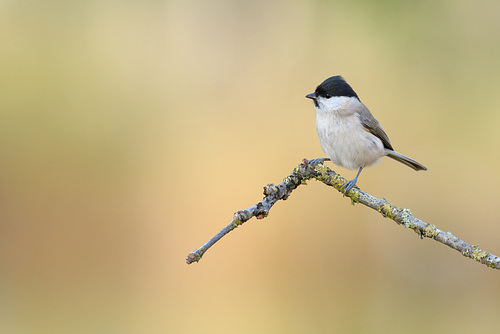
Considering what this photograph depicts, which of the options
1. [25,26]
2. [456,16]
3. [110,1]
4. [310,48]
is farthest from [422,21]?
[25,26]

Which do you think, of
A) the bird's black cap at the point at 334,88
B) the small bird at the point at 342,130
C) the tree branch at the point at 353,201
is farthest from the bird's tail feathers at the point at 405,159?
the tree branch at the point at 353,201

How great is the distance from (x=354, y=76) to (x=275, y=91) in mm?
Result: 723

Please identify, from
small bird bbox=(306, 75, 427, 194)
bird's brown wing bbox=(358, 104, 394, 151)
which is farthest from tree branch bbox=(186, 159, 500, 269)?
bird's brown wing bbox=(358, 104, 394, 151)

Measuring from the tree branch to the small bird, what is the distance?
716 mm

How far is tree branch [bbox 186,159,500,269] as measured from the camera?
880 mm

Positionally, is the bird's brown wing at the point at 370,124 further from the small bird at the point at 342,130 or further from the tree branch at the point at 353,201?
the tree branch at the point at 353,201

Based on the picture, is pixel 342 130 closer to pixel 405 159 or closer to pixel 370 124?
pixel 370 124

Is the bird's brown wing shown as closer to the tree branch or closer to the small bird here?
the small bird

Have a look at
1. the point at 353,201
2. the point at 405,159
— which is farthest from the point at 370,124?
the point at 353,201

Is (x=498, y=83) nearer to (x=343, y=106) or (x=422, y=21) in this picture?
(x=422, y=21)

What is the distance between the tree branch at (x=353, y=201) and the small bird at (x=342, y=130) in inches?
28.2

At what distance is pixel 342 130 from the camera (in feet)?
6.70

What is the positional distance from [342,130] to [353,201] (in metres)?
0.79

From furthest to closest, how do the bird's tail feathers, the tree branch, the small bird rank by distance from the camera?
1. the bird's tail feathers
2. the small bird
3. the tree branch
